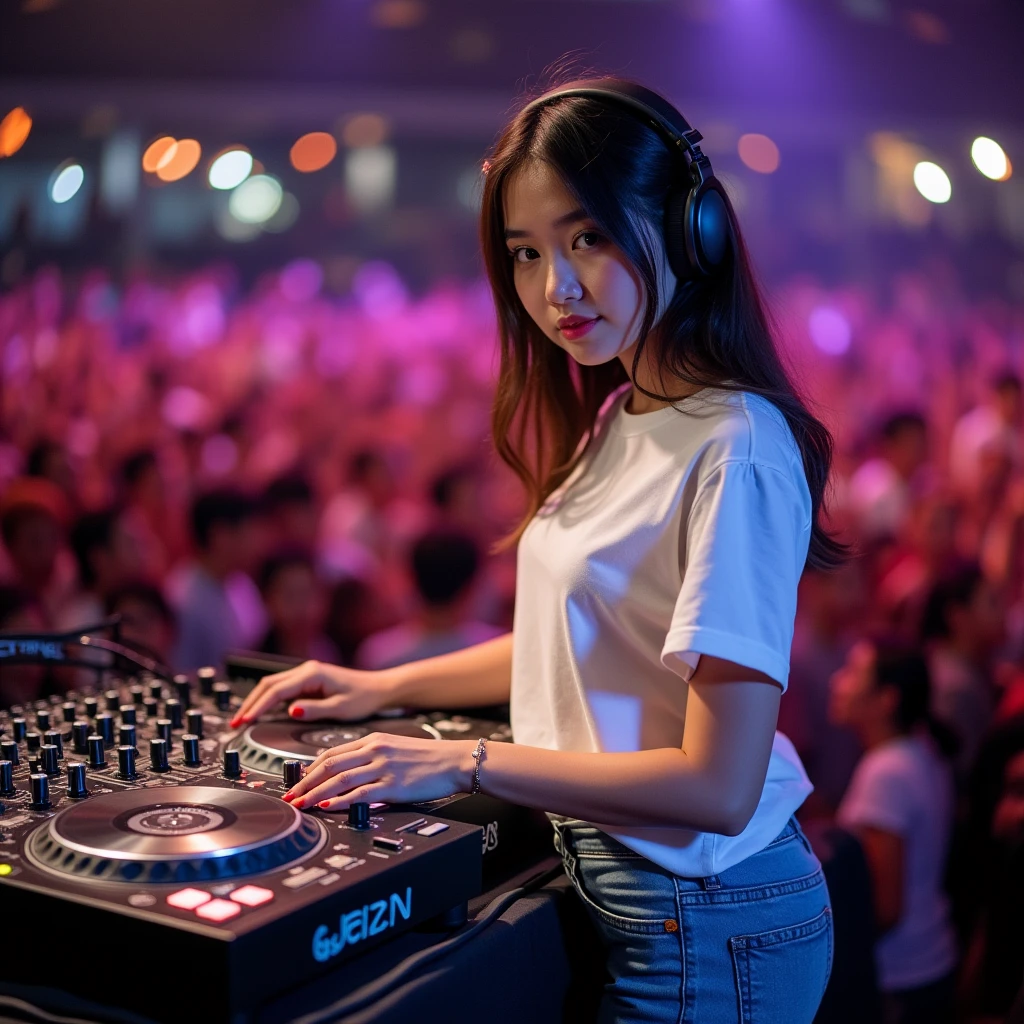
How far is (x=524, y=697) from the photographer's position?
49.3 inches

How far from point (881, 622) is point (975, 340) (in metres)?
1.03

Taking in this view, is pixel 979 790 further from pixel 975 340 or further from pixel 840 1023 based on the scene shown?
pixel 840 1023

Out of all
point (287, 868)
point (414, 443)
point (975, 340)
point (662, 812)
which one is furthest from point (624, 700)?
point (975, 340)

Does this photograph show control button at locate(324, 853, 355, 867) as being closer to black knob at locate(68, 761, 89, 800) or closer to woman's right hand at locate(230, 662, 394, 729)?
black knob at locate(68, 761, 89, 800)

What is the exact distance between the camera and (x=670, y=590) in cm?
109

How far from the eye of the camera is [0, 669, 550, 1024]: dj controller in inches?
30.4

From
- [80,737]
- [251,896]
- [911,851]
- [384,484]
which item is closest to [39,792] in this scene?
[80,737]

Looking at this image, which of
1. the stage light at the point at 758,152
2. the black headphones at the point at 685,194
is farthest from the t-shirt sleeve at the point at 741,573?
the stage light at the point at 758,152

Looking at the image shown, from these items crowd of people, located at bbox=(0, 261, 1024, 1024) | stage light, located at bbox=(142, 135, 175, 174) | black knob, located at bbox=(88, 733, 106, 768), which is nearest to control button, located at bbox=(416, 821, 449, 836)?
black knob, located at bbox=(88, 733, 106, 768)

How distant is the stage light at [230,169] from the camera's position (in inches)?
157

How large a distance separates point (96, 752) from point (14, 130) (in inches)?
120

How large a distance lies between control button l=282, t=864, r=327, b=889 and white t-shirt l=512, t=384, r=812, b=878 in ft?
1.13

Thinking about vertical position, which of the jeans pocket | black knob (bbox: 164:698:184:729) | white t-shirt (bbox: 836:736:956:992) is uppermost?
black knob (bbox: 164:698:184:729)

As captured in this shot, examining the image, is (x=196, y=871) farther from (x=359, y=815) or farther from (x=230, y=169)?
(x=230, y=169)
